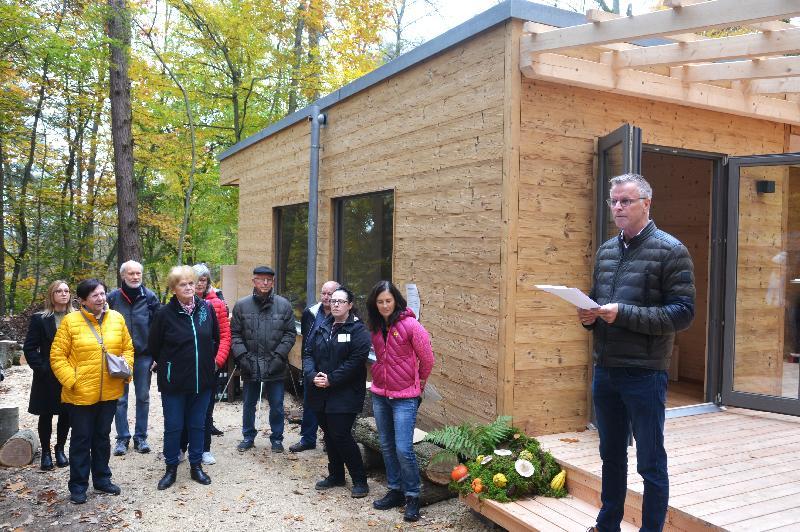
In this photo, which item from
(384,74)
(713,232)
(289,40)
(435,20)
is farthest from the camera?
(435,20)

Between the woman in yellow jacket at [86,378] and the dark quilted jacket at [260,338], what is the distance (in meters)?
1.32

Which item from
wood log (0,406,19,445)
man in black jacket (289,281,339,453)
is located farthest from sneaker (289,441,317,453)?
wood log (0,406,19,445)

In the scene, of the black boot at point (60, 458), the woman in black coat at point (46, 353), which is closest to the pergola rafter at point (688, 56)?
the woman in black coat at point (46, 353)

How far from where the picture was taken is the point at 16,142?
55.5 ft

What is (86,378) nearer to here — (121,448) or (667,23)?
(121,448)

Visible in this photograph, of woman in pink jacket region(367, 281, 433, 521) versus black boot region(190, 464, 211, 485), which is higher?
woman in pink jacket region(367, 281, 433, 521)

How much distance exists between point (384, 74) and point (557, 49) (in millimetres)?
2529

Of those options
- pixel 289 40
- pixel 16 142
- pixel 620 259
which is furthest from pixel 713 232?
pixel 16 142

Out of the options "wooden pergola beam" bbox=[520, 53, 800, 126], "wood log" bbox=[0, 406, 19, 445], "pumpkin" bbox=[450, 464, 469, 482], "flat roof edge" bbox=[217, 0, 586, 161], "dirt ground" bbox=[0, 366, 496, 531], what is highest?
"flat roof edge" bbox=[217, 0, 586, 161]

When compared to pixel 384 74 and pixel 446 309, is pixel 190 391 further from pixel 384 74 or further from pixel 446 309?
pixel 384 74

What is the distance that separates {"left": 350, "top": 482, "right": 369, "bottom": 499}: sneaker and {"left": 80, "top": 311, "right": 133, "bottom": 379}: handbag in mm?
1992

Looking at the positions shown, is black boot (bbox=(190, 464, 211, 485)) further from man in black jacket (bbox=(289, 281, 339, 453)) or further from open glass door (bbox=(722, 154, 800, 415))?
open glass door (bbox=(722, 154, 800, 415))

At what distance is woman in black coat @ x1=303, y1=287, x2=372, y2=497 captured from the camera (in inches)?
190

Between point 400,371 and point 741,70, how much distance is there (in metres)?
3.48
